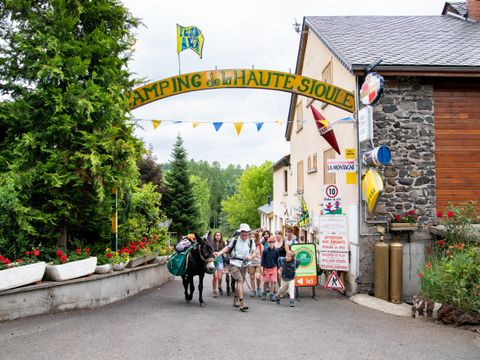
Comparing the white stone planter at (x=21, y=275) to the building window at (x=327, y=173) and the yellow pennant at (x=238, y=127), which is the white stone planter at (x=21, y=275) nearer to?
the yellow pennant at (x=238, y=127)

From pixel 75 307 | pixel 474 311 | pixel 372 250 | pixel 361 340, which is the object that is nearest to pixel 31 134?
pixel 75 307

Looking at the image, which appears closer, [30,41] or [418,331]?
[418,331]

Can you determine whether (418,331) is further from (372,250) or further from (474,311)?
(372,250)

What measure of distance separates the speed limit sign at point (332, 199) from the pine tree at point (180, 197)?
25526 millimetres

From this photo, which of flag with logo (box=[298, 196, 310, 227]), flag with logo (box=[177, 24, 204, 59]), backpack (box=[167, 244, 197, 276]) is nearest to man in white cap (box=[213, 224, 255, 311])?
backpack (box=[167, 244, 197, 276])

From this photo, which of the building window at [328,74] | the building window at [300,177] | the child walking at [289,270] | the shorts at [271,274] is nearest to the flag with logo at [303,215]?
the building window at [300,177]

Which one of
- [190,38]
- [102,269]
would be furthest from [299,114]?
[102,269]

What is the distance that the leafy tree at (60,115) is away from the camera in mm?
9516

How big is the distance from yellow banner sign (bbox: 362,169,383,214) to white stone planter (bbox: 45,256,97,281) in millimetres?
6296

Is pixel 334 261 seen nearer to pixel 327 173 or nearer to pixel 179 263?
pixel 327 173

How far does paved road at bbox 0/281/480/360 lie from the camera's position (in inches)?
241

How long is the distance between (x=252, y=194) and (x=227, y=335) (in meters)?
56.0

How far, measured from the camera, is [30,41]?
9.67 meters

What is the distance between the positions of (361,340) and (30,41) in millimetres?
8717
